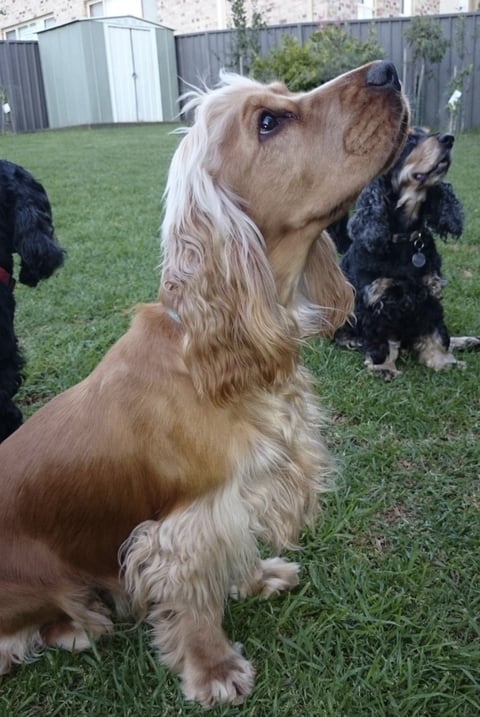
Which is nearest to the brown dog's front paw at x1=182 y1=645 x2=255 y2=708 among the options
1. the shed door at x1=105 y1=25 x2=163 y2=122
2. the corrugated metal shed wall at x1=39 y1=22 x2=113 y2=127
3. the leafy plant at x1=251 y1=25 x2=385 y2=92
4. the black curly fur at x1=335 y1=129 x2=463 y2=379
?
the black curly fur at x1=335 y1=129 x2=463 y2=379

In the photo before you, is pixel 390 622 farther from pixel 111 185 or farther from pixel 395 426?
pixel 111 185

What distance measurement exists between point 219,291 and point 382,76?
0.84m

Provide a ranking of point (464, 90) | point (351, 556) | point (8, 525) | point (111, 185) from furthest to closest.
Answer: point (464, 90) < point (111, 185) < point (351, 556) < point (8, 525)

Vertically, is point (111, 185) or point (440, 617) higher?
point (111, 185)

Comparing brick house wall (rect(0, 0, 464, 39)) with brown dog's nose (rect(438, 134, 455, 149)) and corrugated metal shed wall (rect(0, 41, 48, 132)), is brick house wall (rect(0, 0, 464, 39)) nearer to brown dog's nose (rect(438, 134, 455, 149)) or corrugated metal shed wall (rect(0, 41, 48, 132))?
corrugated metal shed wall (rect(0, 41, 48, 132))

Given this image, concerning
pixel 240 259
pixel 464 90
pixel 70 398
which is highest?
pixel 464 90

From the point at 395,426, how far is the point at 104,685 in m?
2.10

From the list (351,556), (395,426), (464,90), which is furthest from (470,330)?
(464,90)

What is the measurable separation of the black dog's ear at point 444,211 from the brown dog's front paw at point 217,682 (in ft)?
10.3

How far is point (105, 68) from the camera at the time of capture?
19.9 metres

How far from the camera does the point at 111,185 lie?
393 inches

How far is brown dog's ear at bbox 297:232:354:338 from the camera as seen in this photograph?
7.65 feet

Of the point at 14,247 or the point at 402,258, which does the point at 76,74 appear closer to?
the point at 14,247

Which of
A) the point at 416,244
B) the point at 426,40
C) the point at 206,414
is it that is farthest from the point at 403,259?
the point at 426,40
